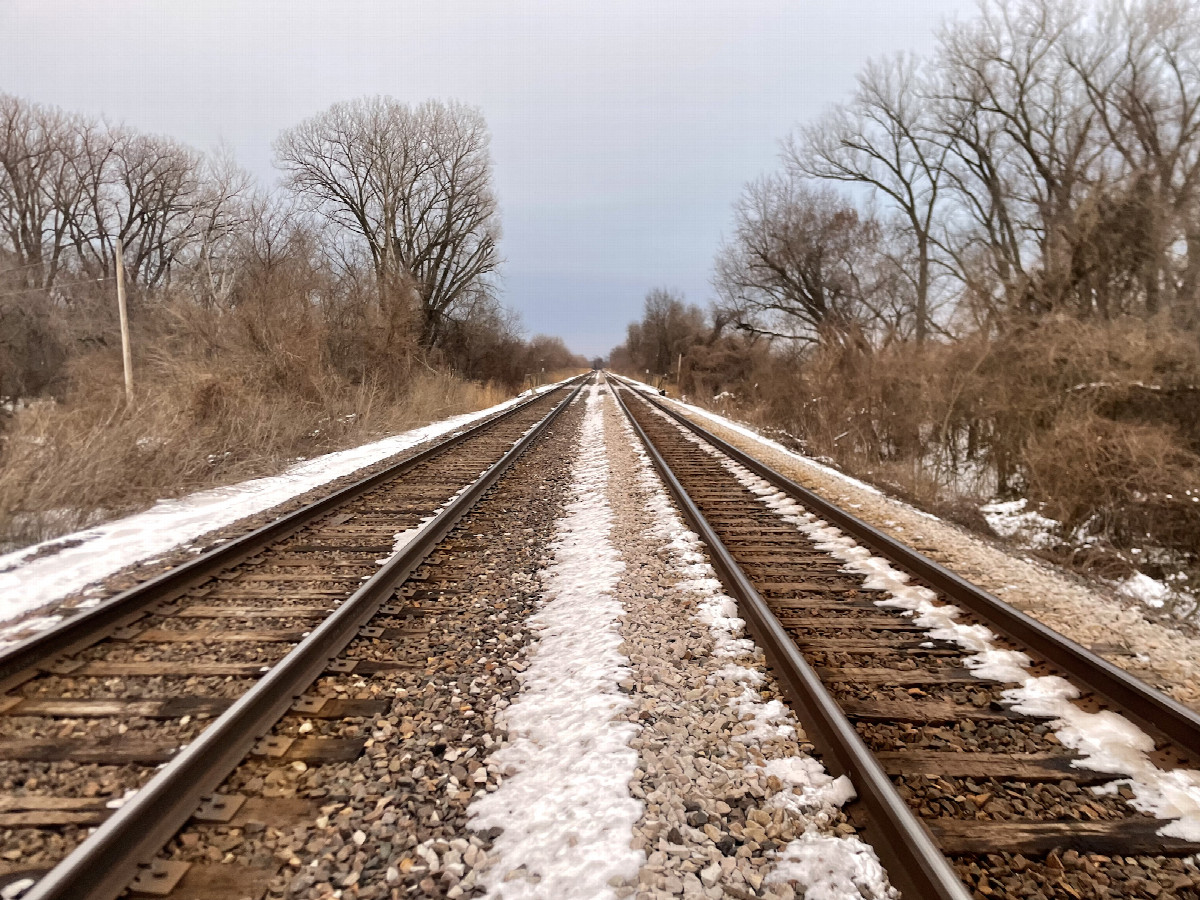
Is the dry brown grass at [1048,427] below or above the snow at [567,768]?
above

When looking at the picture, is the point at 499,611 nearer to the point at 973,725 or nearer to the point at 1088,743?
the point at 973,725

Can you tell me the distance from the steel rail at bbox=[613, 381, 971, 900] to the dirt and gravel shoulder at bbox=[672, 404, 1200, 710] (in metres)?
2.12

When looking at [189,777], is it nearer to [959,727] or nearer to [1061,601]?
[959,727]

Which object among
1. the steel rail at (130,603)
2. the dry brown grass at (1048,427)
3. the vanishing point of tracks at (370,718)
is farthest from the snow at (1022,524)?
the steel rail at (130,603)

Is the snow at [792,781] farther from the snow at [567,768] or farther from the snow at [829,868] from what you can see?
the snow at [567,768]

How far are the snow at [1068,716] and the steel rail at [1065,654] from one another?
92 millimetres

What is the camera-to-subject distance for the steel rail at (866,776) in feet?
6.58

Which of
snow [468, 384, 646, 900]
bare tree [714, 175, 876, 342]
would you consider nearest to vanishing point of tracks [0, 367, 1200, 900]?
snow [468, 384, 646, 900]

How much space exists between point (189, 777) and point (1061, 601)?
231 inches

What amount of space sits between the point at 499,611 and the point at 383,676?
1115 mm

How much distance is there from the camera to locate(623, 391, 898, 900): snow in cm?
215

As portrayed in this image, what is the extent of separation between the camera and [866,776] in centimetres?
246

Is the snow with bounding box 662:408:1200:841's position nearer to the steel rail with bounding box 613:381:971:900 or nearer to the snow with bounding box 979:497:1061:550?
the steel rail with bounding box 613:381:971:900

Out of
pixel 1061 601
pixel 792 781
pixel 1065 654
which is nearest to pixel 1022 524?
pixel 1061 601
